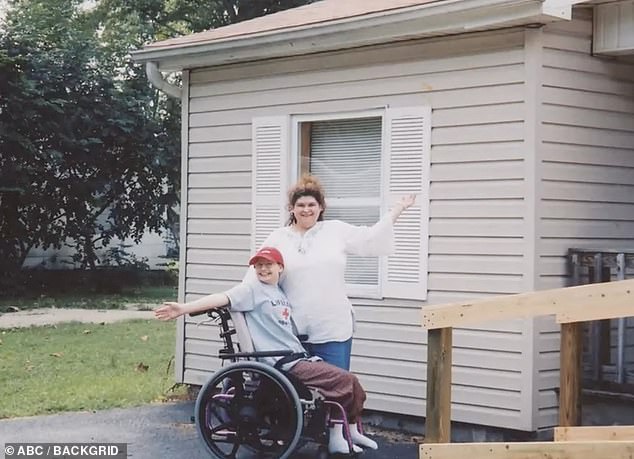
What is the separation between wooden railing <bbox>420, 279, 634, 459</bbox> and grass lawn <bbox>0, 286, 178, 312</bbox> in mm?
11154

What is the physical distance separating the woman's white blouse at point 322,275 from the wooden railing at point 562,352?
1.01 metres

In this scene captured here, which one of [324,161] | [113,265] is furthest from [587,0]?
[113,265]

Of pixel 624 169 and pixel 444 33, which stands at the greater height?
pixel 444 33

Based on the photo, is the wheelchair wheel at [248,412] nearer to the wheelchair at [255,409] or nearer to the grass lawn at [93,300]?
the wheelchair at [255,409]

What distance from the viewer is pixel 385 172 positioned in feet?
23.6

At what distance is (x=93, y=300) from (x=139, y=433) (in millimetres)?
10091

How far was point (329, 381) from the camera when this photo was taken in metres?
5.84

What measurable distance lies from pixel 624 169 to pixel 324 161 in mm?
2180

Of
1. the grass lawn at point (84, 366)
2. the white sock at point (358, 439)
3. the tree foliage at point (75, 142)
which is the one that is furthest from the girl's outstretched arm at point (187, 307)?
the tree foliage at point (75, 142)

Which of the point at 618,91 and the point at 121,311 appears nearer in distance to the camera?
the point at 618,91

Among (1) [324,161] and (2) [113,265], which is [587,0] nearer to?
(1) [324,161]

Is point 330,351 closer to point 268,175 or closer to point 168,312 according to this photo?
point 168,312

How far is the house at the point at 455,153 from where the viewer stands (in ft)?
21.3

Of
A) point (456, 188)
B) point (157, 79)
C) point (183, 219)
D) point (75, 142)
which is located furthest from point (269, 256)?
point (75, 142)
